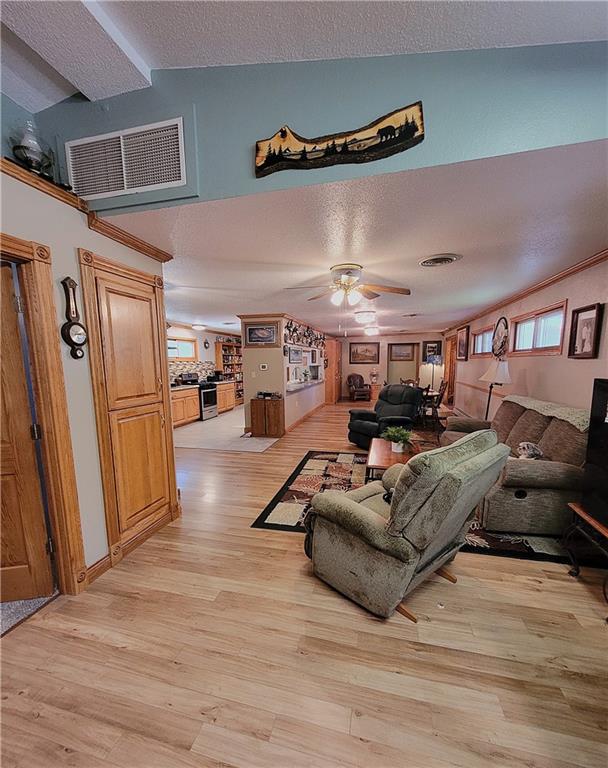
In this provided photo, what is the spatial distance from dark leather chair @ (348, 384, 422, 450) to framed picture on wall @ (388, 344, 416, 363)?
15.9 feet

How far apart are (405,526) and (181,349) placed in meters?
7.25

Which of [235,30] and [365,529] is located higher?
[235,30]

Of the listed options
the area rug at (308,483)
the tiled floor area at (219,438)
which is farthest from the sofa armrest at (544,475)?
the tiled floor area at (219,438)

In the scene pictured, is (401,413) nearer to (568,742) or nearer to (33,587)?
(568,742)

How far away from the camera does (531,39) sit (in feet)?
4.11

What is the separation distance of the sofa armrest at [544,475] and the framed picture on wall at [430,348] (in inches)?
297

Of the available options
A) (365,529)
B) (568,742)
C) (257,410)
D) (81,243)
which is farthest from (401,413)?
(81,243)

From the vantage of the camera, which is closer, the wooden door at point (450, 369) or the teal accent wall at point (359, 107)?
the teal accent wall at point (359, 107)

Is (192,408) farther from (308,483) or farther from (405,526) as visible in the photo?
(405,526)

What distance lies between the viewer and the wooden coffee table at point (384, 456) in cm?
279

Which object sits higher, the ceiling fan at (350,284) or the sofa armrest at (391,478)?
the ceiling fan at (350,284)

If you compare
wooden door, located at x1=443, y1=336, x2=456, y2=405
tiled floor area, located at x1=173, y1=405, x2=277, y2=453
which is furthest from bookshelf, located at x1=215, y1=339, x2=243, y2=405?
wooden door, located at x1=443, y1=336, x2=456, y2=405

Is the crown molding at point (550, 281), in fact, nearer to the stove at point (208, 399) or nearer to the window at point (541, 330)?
the window at point (541, 330)

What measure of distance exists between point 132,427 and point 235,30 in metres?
2.38
